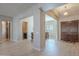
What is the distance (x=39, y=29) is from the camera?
3848 millimetres

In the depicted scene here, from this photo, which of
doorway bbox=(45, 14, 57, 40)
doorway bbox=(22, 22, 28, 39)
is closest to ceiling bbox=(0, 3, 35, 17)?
doorway bbox=(22, 22, 28, 39)

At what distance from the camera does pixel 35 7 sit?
3641 mm

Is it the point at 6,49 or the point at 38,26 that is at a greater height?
the point at 38,26

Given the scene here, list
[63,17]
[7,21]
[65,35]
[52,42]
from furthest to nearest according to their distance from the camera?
[65,35] < [63,17] < [52,42] < [7,21]

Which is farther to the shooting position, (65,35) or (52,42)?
(65,35)

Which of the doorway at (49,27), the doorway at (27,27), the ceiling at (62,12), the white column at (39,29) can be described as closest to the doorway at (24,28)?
the doorway at (27,27)

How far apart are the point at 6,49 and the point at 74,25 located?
2.55 meters

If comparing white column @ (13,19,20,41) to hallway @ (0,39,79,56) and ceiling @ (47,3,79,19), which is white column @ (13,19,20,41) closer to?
hallway @ (0,39,79,56)

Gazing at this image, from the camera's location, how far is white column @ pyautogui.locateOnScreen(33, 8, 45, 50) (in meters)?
3.72

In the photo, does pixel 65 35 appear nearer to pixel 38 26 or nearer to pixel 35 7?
pixel 38 26

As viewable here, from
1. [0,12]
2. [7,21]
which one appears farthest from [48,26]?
[0,12]

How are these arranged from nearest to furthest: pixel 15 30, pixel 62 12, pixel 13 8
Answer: pixel 13 8 < pixel 15 30 < pixel 62 12

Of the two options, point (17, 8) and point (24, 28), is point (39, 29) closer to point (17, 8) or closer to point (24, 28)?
point (24, 28)

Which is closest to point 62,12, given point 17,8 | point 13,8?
point 17,8
